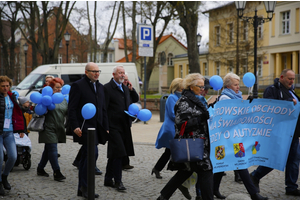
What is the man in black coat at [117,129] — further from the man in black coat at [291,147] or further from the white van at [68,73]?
the white van at [68,73]

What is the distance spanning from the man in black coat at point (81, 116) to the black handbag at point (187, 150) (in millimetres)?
1516

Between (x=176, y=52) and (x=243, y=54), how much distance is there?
127 feet

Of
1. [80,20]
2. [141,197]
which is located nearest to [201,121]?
[141,197]

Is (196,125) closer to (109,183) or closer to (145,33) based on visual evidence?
(109,183)

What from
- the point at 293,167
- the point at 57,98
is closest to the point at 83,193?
the point at 57,98

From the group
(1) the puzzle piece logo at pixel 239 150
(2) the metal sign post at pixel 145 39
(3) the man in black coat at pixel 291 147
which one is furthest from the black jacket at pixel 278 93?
(2) the metal sign post at pixel 145 39

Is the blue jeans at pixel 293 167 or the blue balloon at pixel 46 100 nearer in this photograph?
the blue jeans at pixel 293 167

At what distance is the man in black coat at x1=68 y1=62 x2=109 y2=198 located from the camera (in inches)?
199

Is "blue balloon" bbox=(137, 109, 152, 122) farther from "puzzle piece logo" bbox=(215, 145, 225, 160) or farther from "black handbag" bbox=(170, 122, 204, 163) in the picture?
"black handbag" bbox=(170, 122, 204, 163)

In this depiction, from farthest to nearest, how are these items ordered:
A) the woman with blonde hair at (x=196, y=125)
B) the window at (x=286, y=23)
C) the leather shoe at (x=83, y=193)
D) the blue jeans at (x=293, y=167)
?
1. the window at (x=286, y=23)
2. the blue jeans at (x=293, y=167)
3. the leather shoe at (x=83, y=193)
4. the woman with blonde hair at (x=196, y=125)

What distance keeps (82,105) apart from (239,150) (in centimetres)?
232

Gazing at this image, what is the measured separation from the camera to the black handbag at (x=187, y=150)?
4.05 meters

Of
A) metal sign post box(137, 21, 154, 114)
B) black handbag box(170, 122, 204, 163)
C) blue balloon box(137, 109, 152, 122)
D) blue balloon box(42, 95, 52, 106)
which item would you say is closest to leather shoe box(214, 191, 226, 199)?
black handbag box(170, 122, 204, 163)

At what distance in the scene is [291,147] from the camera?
5.28 metres
